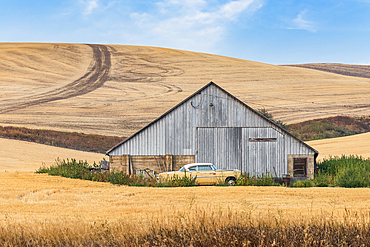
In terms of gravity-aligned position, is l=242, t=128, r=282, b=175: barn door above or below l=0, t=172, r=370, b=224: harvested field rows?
above

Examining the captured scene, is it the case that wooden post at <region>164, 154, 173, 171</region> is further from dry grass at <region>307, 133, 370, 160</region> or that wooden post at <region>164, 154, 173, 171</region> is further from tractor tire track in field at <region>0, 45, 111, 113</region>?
tractor tire track in field at <region>0, 45, 111, 113</region>

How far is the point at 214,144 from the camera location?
25250mm

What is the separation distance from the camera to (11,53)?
10019cm

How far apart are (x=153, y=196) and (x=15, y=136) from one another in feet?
127

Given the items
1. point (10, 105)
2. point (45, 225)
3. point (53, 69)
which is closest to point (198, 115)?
point (45, 225)

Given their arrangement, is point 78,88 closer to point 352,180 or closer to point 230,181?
point 230,181

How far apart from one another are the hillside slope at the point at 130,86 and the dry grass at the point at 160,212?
37.5 m

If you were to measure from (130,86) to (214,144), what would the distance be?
56252 mm

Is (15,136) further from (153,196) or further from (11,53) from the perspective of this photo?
(11,53)

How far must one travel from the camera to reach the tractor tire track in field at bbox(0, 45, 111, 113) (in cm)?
6531

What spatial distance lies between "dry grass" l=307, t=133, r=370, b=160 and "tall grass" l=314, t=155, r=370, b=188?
10.6 m

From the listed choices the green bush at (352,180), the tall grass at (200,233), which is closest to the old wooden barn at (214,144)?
the green bush at (352,180)

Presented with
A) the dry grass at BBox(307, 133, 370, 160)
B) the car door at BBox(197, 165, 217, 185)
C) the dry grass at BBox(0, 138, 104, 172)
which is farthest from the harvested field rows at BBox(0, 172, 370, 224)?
the dry grass at BBox(307, 133, 370, 160)

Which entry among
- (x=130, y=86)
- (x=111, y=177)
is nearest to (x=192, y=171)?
(x=111, y=177)
